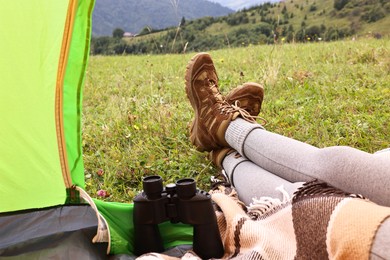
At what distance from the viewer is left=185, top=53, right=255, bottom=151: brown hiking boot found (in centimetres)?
275

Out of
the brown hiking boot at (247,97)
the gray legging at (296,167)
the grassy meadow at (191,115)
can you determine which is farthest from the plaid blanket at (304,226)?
the brown hiking boot at (247,97)

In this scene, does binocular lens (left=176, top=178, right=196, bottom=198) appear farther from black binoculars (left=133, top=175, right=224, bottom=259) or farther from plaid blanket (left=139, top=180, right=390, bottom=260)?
plaid blanket (left=139, top=180, right=390, bottom=260)

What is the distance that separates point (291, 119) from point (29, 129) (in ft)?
7.31

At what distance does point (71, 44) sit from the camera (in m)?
1.62

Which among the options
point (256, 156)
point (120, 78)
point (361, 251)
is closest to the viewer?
point (361, 251)

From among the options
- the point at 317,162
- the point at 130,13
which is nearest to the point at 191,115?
the point at 317,162

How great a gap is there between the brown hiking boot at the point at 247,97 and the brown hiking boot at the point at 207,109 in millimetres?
108

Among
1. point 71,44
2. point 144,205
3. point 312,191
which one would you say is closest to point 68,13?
point 71,44

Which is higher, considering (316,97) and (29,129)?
(29,129)

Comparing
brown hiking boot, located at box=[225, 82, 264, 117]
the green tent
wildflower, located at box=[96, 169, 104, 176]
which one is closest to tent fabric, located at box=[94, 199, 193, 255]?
the green tent

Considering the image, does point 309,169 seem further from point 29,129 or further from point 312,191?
point 29,129

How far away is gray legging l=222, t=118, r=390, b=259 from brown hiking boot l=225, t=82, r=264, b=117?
0.40 meters

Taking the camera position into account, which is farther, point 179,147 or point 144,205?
point 179,147

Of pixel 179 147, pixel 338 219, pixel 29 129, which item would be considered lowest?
pixel 179 147
